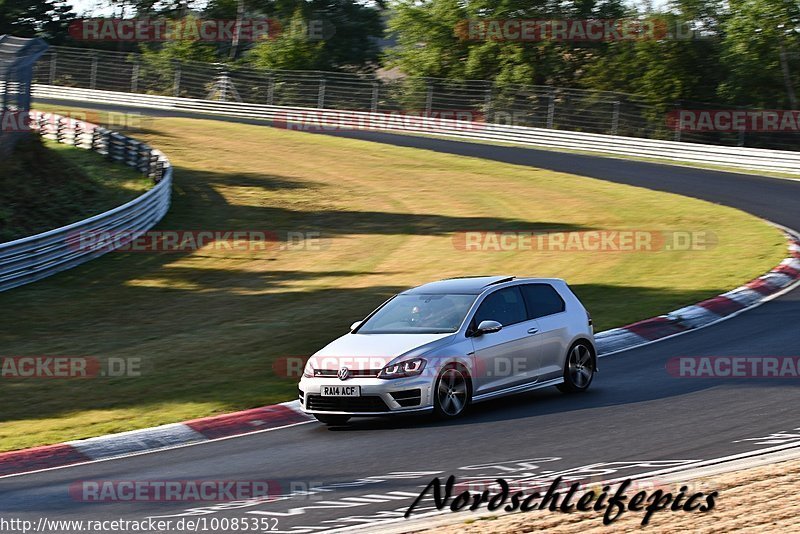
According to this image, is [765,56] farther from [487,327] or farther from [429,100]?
[487,327]

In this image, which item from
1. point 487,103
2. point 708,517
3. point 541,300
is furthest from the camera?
point 487,103

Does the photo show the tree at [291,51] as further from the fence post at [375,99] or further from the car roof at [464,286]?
the car roof at [464,286]

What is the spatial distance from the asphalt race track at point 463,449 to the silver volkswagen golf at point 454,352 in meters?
0.25

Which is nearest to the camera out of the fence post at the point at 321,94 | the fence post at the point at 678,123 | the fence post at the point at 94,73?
the fence post at the point at 678,123

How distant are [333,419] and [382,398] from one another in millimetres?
806

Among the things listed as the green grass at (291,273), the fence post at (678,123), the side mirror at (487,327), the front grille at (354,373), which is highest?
the fence post at (678,123)

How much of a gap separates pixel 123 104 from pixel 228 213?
95.5 ft

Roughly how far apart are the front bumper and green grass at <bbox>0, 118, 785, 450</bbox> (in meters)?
1.88

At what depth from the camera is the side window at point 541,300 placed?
12453mm

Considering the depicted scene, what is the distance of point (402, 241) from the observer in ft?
83.0

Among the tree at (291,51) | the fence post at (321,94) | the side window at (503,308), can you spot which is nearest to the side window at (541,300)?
the side window at (503,308)

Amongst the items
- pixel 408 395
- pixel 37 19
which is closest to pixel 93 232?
pixel 408 395

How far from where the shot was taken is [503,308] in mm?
12203

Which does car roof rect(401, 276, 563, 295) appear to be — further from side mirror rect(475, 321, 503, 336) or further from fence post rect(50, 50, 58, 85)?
fence post rect(50, 50, 58, 85)
